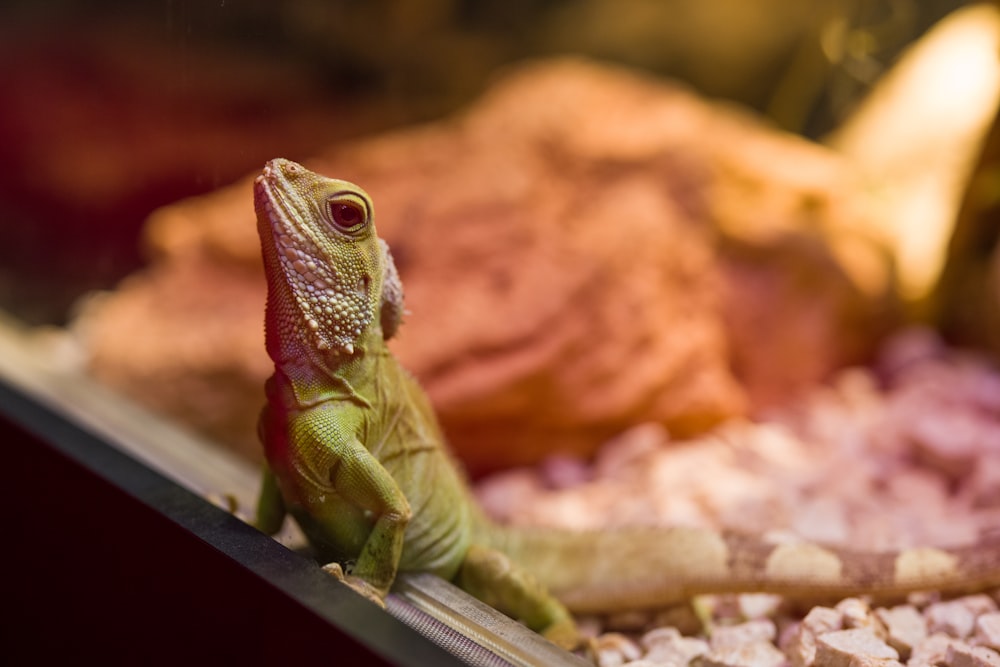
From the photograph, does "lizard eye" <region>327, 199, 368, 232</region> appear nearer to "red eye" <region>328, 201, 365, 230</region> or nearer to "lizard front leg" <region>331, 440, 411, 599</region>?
"red eye" <region>328, 201, 365, 230</region>

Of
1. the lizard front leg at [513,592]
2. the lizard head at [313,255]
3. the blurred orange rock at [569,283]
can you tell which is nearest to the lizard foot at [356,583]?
the lizard front leg at [513,592]

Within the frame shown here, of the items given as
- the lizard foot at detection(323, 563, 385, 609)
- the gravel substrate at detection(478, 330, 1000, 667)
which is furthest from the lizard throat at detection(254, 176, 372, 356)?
the gravel substrate at detection(478, 330, 1000, 667)

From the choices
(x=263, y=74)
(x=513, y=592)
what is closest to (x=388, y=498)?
(x=513, y=592)

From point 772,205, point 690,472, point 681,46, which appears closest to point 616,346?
point 690,472

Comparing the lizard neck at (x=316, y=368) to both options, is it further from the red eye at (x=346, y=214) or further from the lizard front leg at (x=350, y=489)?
the red eye at (x=346, y=214)

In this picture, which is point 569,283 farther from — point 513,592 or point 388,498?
point 388,498

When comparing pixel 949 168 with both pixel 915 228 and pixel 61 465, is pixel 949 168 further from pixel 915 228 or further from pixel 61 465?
pixel 61 465
